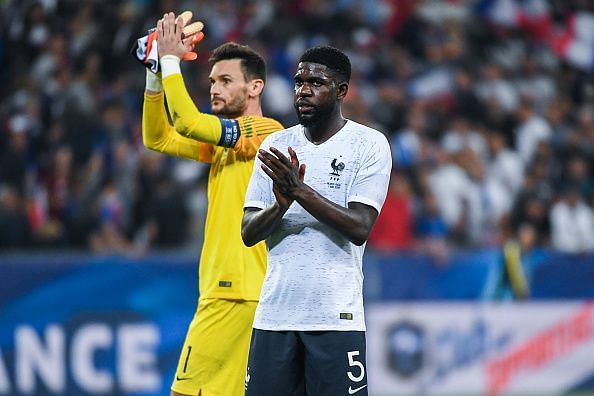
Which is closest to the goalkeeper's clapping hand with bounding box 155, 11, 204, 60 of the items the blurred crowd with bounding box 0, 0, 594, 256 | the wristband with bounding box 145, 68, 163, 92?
the wristband with bounding box 145, 68, 163, 92

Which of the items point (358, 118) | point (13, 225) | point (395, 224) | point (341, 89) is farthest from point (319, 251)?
point (358, 118)

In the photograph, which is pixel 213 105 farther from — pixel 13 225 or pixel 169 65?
pixel 13 225

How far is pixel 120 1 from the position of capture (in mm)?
14602

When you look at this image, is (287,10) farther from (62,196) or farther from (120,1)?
(62,196)

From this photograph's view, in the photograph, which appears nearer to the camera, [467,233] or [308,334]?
[308,334]

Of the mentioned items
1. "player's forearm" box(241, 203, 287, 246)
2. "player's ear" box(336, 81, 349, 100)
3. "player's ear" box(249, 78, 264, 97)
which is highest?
"player's ear" box(249, 78, 264, 97)

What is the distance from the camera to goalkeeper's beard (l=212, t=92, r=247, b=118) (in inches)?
270

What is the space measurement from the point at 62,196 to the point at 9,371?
80.6 inches

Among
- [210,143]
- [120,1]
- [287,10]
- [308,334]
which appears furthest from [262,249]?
[287,10]

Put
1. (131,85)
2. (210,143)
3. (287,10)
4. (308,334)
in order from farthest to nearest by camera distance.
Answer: (287,10), (131,85), (210,143), (308,334)

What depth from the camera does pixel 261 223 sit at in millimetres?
5434

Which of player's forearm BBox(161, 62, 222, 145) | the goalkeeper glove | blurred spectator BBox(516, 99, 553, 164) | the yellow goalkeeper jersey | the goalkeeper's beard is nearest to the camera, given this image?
player's forearm BBox(161, 62, 222, 145)

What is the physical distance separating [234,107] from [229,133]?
1.38 feet

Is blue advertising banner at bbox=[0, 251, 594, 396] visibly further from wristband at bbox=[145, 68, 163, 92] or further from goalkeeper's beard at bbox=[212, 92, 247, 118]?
wristband at bbox=[145, 68, 163, 92]
